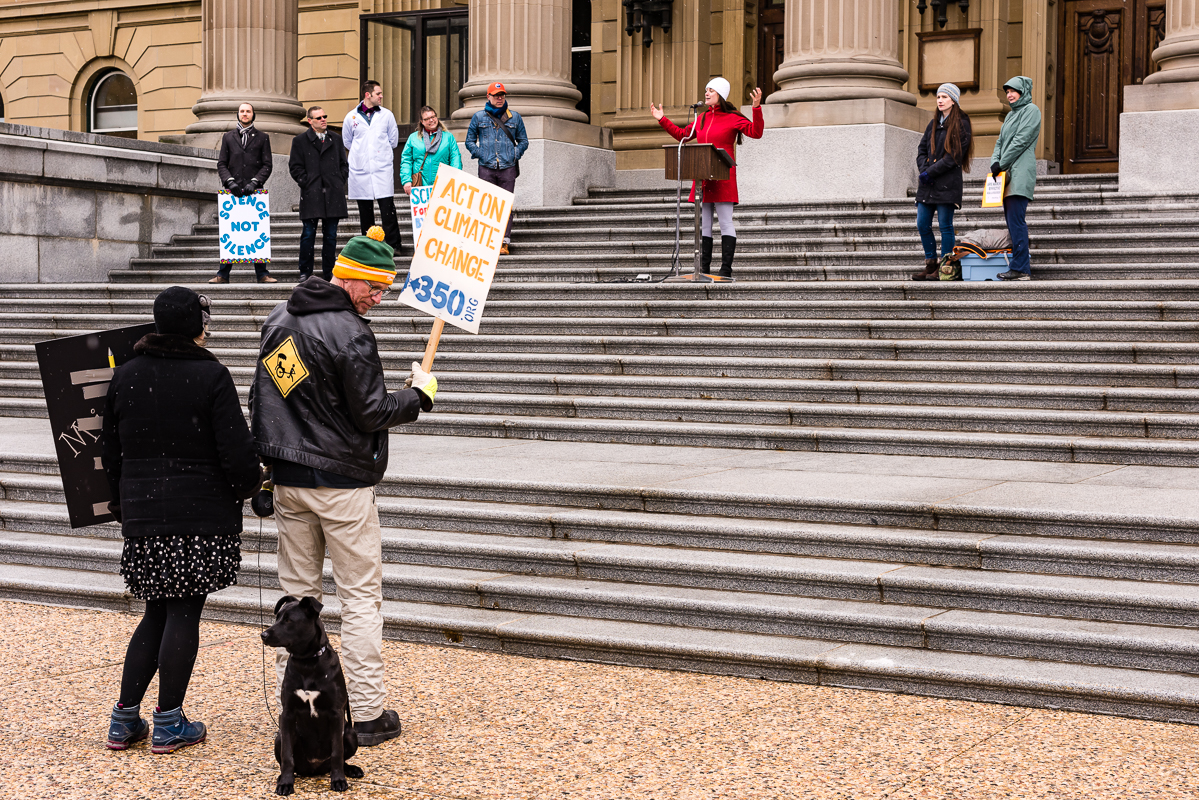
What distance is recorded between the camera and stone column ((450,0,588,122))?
1720 cm

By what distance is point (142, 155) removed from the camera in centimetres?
1706

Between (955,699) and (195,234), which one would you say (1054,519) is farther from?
(195,234)

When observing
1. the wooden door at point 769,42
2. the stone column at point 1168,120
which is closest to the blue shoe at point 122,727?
the stone column at point 1168,120

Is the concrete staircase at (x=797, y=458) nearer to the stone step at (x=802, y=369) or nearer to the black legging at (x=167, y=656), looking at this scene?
the stone step at (x=802, y=369)

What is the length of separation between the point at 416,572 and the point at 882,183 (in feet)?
29.8

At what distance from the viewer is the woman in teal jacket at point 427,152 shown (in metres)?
14.6

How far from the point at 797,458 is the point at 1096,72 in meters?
12.0

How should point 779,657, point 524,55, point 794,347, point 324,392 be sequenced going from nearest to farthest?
point 324,392 → point 779,657 → point 794,347 → point 524,55

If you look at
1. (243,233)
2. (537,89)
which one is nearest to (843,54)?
(537,89)

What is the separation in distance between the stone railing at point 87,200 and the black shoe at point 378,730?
12.1 meters

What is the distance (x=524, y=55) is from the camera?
1731 cm

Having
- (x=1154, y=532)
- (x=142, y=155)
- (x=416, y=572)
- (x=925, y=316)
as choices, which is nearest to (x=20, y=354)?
(x=142, y=155)

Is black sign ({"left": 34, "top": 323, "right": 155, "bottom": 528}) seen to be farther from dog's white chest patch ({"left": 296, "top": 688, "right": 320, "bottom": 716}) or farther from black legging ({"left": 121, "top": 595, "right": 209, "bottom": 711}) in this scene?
dog's white chest patch ({"left": 296, "top": 688, "right": 320, "bottom": 716})

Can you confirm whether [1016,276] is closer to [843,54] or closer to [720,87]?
[720,87]
